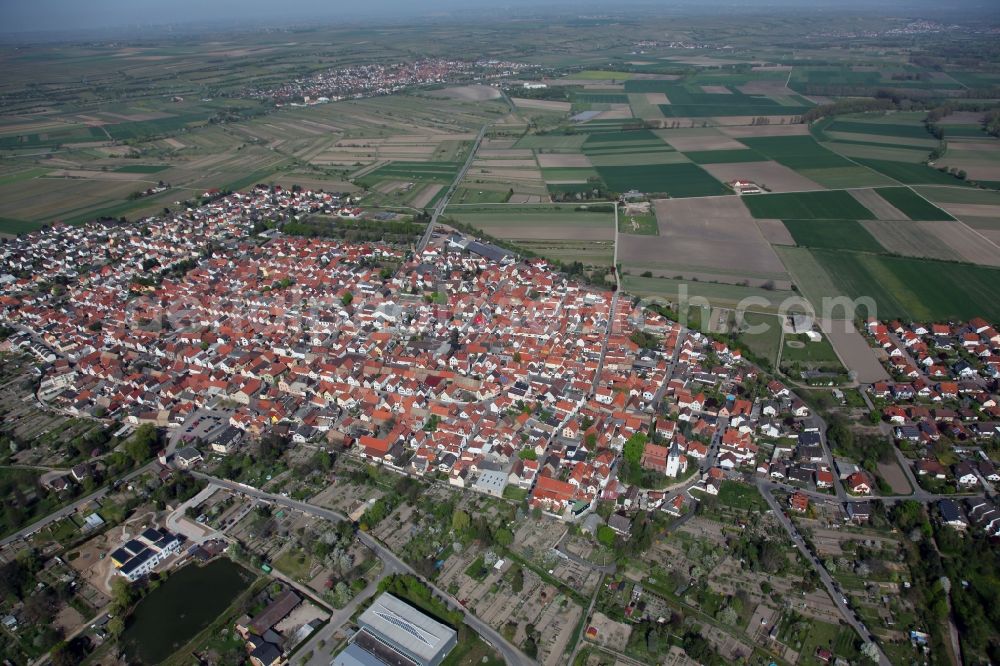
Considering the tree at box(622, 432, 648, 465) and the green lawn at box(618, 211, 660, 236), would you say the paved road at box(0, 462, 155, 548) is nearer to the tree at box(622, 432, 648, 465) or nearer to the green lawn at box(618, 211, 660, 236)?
the tree at box(622, 432, 648, 465)

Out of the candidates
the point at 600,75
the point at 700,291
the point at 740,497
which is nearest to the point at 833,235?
the point at 700,291

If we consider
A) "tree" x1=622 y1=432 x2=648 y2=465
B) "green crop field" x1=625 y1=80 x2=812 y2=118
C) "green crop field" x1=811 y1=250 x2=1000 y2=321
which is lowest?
"tree" x1=622 y1=432 x2=648 y2=465

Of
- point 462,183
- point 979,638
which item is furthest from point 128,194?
point 979,638

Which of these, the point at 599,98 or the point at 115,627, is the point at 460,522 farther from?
the point at 599,98

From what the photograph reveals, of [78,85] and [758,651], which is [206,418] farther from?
[78,85]

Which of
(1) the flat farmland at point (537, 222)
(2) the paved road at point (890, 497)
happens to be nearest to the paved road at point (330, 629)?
(2) the paved road at point (890, 497)

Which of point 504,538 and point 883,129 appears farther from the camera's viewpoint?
point 883,129

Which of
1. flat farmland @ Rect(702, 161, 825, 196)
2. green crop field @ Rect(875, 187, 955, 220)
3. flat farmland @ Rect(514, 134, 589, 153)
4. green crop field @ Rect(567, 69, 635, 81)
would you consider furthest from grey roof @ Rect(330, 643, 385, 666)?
green crop field @ Rect(567, 69, 635, 81)
